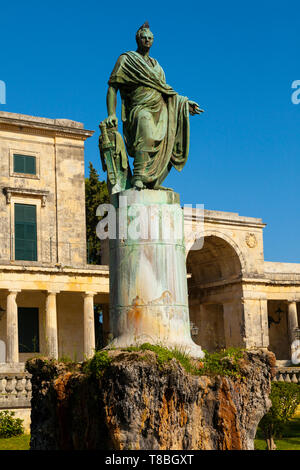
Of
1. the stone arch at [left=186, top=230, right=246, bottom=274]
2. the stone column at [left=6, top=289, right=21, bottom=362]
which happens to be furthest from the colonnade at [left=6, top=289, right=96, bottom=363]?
the stone arch at [left=186, top=230, right=246, bottom=274]

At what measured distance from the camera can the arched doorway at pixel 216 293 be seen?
3994 centimetres

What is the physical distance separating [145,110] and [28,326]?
1051 inches

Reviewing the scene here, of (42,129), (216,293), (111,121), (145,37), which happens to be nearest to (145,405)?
(111,121)

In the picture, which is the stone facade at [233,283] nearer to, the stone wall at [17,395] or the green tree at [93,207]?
the green tree at [93,207]

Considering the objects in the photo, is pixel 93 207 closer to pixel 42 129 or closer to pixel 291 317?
pixel 42 129

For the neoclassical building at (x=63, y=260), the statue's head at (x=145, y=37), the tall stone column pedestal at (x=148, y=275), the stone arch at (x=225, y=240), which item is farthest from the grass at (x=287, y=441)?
the stone arch at (x=225, y=240)

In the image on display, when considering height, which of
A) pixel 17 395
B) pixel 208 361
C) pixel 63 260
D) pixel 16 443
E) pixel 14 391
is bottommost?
pixel 16 443

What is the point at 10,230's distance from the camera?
111ft

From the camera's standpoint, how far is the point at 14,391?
19.6 m

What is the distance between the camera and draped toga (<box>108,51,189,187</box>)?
8773 mm

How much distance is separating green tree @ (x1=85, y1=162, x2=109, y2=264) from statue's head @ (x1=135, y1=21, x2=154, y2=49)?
33.2m

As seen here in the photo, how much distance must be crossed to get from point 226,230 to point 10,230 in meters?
12.9

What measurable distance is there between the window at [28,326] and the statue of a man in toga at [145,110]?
85.2 ft
